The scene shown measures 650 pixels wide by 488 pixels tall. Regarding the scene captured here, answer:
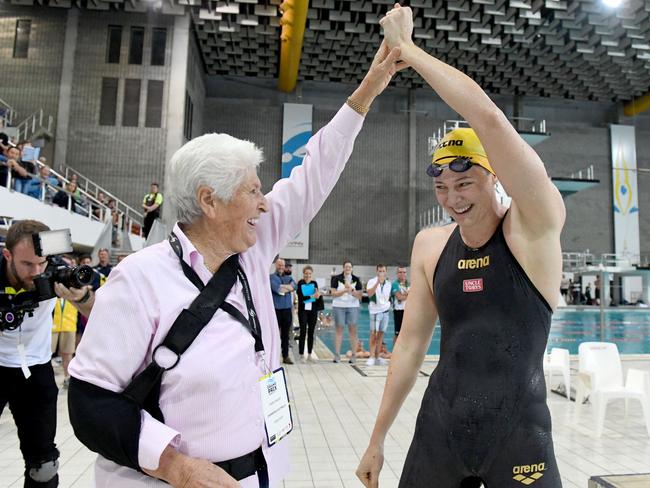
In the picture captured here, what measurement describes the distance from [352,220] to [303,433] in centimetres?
1954

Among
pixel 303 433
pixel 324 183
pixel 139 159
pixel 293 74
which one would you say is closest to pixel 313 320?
pixel 303 433

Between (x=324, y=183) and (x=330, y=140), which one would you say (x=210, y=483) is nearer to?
(x=324, y=183)

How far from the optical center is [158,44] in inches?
682

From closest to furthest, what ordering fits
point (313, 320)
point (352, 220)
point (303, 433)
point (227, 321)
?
point (227, 321) < point (303, 433) < point (313, 320) < point (352, 220)

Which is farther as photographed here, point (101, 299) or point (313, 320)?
point (313, 320)

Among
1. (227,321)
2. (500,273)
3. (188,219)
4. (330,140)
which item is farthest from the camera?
(330,140)

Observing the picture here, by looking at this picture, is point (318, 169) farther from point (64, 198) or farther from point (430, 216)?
point (430, 216)

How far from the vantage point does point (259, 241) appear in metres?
1.39

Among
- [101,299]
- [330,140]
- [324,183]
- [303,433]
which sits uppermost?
[330,140]

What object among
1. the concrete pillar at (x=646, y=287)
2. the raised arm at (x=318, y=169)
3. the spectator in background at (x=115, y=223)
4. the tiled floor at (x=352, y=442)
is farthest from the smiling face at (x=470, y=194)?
the concrete pillar at (x=646, y=287)

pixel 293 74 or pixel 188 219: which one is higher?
pixel 293 74

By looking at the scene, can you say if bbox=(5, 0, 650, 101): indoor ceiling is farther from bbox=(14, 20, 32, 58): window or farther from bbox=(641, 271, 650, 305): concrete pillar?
bbox=(641, 271, 650, 305): concrete pillar

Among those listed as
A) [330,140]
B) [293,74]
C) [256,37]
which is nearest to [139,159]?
[256,37]

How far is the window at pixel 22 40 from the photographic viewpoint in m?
17.0
